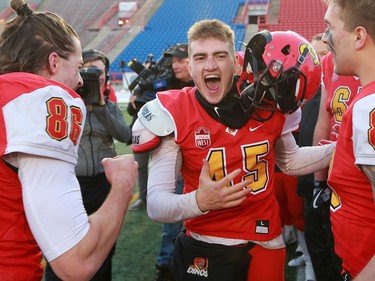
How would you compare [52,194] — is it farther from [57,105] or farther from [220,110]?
[220,110]

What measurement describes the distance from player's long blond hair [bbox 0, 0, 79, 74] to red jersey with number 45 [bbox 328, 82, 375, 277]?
37.0 inches

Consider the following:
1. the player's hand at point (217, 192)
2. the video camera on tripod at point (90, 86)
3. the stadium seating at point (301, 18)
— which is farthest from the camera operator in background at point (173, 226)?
the stadium seating at point (301, 18)

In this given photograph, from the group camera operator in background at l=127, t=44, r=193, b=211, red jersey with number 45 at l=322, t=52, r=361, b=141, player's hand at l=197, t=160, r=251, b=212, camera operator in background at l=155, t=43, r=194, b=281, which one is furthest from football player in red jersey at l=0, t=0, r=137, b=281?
camera operator in background at l=127, t=44, r=193, b=211

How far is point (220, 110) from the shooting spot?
69.8 inches

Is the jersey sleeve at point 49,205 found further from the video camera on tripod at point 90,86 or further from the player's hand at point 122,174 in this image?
the video camera on tripod at point 90,86

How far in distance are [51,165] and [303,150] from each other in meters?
1.29

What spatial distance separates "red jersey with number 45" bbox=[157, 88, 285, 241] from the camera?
1.74 metres

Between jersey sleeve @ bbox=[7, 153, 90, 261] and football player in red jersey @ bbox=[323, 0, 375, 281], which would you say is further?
football player in red jersey @ bbox=[323, 0, 375, 281]

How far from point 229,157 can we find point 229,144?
5cm

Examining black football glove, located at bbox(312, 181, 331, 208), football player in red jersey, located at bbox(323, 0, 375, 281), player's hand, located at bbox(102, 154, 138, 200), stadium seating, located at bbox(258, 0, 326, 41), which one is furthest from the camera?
stadium seating, located at bbox(258, 0, 326, 41)

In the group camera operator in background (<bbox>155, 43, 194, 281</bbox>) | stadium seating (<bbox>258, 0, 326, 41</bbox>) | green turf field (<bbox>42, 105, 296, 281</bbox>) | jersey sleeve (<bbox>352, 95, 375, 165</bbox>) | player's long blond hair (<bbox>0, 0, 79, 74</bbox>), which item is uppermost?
stadium seating (<bbox>258, 0, 326, 41</bbox>)

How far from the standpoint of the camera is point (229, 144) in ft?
5.71

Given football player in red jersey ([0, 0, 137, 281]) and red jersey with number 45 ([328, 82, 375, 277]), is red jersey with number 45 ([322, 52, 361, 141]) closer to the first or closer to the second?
red jersey with number 45 ([328, 82, 375, 277])

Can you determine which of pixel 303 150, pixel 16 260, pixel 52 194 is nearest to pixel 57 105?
pixel 52 194
